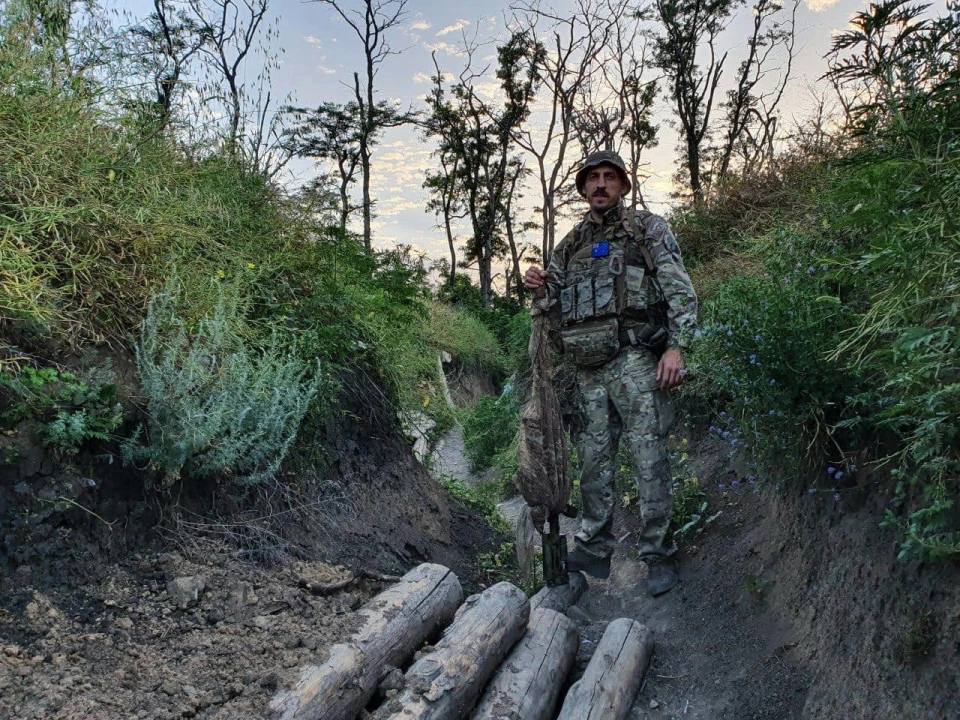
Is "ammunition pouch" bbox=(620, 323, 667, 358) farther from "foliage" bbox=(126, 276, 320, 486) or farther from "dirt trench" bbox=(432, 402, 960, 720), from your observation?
"foliage" bbox=(126, 276, 320, 486)

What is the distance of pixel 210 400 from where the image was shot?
3.66 meters

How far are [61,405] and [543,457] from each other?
2647 mm

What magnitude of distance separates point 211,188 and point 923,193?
452cm

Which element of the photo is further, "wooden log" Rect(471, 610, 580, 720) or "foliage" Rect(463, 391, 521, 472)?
"foliage" Rect(463, 391, 521, 472)

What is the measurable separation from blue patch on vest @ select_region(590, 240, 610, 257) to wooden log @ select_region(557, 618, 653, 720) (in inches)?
90.6

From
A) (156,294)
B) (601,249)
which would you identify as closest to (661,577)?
(601,249)

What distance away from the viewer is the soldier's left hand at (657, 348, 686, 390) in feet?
14.6

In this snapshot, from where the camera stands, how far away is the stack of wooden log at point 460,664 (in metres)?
2.70

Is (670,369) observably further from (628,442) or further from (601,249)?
(601,249)

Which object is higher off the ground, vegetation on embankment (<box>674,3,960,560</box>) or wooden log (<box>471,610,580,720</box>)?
vegetation on embankment (<box>674,3,960,560</box>)

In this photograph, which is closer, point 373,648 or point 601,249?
point 373,648

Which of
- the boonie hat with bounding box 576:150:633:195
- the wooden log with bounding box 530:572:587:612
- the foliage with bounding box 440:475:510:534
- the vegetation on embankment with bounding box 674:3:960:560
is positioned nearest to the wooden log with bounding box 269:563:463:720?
the wooden log with bounding box 530:572:587:612

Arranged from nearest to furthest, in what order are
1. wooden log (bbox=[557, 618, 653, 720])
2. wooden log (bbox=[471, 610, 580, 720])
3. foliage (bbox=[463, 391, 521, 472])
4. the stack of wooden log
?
the stack of wooden log
wooden log (bbox=[471, 610, 580, 720])
wooden log (bbox=[557, 618, 653, 720])
foliage (bbox=[463, 391, 521, 472])

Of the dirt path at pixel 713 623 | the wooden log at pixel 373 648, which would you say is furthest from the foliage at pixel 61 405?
the dirt path at pixel 713 623
